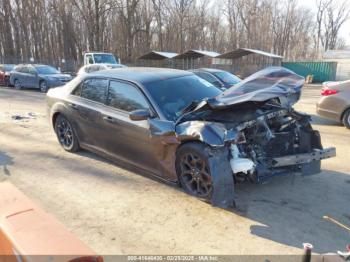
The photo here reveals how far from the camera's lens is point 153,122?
453 cm

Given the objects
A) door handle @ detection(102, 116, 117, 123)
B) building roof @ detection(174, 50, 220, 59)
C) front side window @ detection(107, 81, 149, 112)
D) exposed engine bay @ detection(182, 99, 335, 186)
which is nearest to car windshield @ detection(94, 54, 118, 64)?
building roof @ detection(174, 50, 220, 59)

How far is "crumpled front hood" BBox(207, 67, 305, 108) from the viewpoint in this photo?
4.23m

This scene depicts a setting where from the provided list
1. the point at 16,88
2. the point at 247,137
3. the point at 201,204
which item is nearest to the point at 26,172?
the point at 201,204

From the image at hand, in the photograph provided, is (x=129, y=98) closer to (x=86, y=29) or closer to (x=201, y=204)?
(x=201, y=204)

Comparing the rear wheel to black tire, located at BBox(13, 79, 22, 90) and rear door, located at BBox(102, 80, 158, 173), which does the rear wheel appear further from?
rear door, located at BBox(102, 80, 158, 173)

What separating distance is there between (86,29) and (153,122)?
134 ft

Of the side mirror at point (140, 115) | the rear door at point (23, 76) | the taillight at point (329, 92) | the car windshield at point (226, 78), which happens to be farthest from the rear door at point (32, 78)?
the side mirror at point (140, 115)

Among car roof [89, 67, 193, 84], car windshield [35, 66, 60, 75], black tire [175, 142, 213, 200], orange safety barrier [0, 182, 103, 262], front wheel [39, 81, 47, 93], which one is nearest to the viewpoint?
orange safety barrier [0, 182, 103, 262]

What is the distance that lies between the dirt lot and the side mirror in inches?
39.0

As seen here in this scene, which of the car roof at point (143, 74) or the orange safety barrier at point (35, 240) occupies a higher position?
the car roof at point (143, 74)

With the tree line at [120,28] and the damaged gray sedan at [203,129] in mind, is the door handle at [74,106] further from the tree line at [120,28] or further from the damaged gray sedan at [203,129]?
the tree line at [120,28]

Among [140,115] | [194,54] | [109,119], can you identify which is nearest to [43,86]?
[194,54]

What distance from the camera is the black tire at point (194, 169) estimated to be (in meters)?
4.05

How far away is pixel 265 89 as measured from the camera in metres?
4.39
